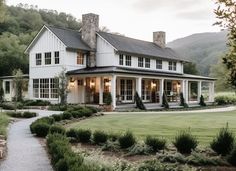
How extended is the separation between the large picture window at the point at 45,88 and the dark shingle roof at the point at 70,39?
3800 millimetres

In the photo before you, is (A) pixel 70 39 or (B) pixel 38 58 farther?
(B) pixel 38 58

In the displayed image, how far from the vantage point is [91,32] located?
1566 inches

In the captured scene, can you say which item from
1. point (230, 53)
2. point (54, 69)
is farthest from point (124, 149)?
point (54, 69)

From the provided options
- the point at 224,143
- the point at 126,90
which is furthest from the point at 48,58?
the point at 224,143

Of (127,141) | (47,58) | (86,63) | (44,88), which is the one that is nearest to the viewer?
(127,141)

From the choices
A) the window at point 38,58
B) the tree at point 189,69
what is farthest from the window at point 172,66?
the window at point 38,58

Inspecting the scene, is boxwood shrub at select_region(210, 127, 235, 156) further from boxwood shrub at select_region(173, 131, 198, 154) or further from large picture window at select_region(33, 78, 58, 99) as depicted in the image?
large picture window at select_region(33, 78, 58, 99)

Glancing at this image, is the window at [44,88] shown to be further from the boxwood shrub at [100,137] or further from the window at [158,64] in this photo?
the boxwood shrub at [100,137]

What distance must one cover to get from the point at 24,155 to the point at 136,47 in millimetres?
32194

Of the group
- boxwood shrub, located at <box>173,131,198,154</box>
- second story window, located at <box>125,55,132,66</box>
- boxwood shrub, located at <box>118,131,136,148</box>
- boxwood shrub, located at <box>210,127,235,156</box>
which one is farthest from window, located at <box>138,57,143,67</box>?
boxwood shrub, located at <box>210,127,235,156</box>

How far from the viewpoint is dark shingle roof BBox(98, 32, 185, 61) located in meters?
39.6

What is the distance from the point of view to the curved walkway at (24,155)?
400 inches

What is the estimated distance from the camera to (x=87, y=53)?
39062 mm

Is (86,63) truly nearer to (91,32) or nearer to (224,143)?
(91,32)
